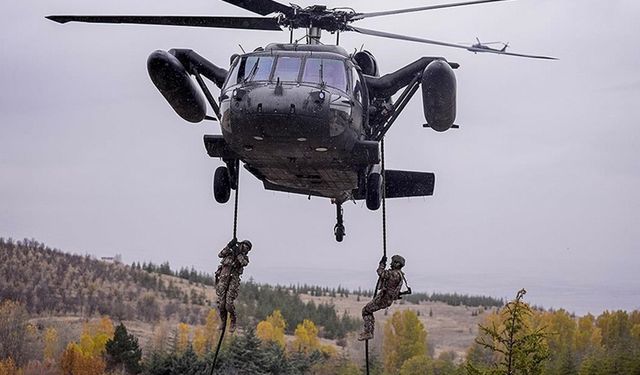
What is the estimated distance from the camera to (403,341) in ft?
266

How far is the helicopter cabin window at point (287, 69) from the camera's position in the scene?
1071 cm

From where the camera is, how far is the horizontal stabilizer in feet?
45.8

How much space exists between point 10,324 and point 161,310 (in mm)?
26117

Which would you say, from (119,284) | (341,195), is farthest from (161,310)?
(341,195)

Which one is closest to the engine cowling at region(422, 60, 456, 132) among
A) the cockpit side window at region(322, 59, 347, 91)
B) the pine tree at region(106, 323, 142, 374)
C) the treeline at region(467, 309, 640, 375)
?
the cockpit side window at region(322, 59, 347, 91)

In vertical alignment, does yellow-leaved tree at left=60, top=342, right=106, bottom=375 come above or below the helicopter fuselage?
below

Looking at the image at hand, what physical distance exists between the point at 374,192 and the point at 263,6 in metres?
3.03

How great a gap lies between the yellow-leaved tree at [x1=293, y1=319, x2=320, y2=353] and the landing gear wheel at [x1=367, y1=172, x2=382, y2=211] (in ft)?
210

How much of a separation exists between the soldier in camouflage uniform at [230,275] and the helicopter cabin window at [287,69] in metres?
2.23

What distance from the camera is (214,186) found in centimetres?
→ 1246

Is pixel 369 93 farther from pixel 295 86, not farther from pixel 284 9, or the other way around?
pixel 295 86

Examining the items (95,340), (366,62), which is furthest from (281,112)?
(95,340)

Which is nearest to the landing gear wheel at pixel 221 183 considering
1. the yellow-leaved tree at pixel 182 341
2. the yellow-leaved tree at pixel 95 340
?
the yellow-leaved tree at pixel 182 341

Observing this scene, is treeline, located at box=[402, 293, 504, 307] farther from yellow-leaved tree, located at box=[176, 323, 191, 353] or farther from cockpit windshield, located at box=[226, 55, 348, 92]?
cockpit windshield, located at box=[226, 55, 348, 92]
